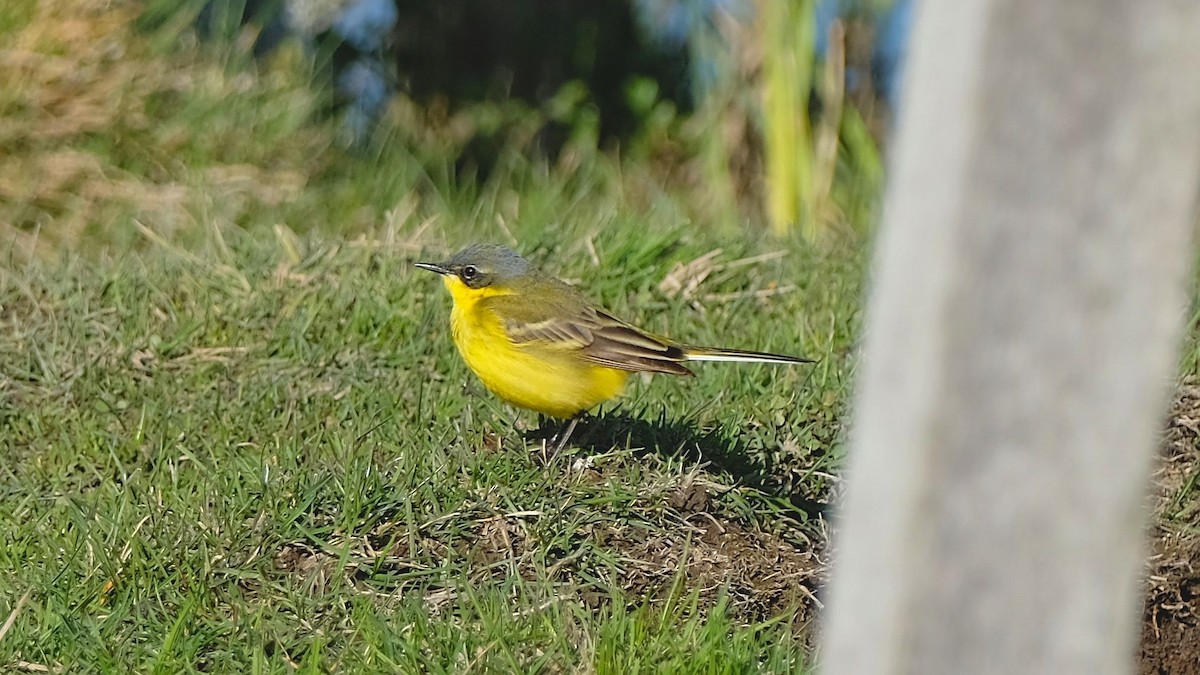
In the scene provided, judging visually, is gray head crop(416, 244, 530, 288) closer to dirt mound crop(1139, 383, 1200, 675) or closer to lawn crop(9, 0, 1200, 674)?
lawn crop(9, 0, 1200, 674)

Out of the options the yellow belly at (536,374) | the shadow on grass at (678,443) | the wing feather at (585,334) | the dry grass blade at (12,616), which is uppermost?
the wing feather at (585,334)

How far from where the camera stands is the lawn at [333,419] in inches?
160

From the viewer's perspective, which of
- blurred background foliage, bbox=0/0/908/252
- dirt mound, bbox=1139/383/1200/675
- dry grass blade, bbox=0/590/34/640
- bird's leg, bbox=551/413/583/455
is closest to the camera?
dry grass blade, bbox=0/590/34/640

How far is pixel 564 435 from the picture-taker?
499cm

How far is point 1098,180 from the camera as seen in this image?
1757 millimetres

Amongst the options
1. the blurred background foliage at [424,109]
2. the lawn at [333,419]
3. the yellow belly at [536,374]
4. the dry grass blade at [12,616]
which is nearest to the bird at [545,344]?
the yellow belly at [536,374]

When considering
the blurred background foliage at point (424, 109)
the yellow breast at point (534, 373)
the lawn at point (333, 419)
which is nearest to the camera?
the lawn at point (333, 419)

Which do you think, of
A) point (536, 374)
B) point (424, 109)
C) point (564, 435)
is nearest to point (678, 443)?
point (564, 435)

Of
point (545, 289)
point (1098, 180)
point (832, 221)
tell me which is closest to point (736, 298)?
point (545, 289)

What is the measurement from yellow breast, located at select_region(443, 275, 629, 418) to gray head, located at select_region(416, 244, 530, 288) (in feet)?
1.06

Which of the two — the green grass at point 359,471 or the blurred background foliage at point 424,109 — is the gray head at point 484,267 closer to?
the green grass at point 359,471

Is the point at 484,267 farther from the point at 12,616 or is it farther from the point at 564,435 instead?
the point at 12,616

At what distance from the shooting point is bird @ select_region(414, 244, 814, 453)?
508 centimetres

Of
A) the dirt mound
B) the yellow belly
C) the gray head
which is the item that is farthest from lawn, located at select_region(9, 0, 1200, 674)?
the gray head
